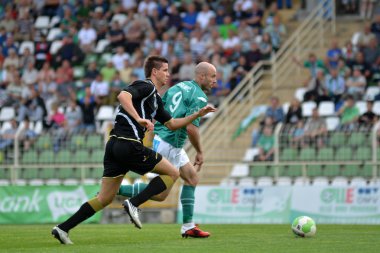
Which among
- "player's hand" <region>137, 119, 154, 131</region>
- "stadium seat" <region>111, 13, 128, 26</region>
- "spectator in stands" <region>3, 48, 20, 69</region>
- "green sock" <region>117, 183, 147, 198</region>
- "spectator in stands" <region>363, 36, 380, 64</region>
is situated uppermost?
"stadium seat" <region>111, 13, 128, 26</region>

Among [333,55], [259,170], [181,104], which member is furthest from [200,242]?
[333,55]

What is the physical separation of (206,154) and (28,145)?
4551 mm

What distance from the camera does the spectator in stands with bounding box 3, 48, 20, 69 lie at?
31.0 meters

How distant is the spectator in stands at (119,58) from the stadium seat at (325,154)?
346 inches

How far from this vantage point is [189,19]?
2977cm

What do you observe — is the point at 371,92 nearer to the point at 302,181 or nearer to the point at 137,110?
the point at 302,181

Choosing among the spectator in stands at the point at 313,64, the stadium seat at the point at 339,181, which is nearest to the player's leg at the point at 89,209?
the stadium seat at the point at 339,181

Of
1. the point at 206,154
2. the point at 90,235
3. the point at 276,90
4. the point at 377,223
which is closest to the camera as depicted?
the point at 90,235

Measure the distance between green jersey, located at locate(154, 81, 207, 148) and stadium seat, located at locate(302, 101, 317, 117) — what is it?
397 inches

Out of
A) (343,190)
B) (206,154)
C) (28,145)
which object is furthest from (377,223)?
(28,145)

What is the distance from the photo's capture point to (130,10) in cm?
3116

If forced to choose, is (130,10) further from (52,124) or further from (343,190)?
(343,190)

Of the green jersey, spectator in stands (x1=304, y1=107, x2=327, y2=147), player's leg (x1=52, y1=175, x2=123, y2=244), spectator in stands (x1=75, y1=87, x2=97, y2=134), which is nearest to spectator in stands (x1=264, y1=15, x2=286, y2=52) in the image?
spectator in stands (x1=304, y1=107, x2=327, y2=147)

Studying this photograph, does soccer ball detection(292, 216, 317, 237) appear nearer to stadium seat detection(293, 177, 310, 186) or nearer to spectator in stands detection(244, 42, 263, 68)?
stadium seat detection(293, 177, 310, 186)
